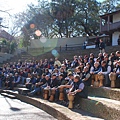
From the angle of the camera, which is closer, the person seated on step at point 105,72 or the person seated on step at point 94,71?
the person seated on step at point 105,72

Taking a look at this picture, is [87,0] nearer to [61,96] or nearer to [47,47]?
[47,47]

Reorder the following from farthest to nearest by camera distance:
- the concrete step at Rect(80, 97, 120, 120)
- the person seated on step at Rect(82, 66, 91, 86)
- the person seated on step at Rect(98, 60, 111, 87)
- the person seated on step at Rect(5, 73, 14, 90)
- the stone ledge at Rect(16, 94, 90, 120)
A: the person seated on step at Rect(5, 73, 14, 90) → the person seated on step at Rect(82, 66, 91, 86) → the person seated on step at Rect(98, 60, 111, 87) → the stone ledge at Rect(16, 94, 90, 120) → the concrete step at Rect(80, 97, 120, 120)

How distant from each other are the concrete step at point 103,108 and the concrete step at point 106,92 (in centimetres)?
51

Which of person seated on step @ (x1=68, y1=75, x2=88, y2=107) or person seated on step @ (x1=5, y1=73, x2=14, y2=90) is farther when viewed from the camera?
person seated on step @ (x1=5, y1=73, x2=14, y2=90)

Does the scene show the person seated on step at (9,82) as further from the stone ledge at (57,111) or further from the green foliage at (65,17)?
the green foliage at (65,17)

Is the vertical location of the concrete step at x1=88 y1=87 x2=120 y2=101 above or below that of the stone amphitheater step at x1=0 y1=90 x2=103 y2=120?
above

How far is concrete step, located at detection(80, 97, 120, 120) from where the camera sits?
6.04 meters

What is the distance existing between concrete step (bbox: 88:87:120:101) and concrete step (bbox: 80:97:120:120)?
506 mm

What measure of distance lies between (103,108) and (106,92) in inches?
61.5

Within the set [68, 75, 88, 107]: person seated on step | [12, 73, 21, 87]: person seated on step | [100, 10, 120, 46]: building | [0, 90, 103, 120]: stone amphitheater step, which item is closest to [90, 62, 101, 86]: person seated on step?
[68, 75, 88, 107]: person seated on step

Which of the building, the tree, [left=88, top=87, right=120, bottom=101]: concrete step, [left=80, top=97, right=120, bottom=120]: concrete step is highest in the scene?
the tree

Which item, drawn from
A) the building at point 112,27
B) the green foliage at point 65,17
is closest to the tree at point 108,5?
the green foliage at point 65,17

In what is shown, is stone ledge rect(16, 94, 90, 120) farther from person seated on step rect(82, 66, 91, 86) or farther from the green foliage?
the green foliage

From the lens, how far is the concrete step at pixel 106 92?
24.2 feet
